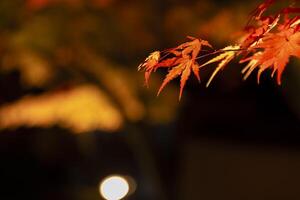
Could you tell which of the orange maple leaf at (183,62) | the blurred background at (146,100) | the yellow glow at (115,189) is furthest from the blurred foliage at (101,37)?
the orange maple leaf at (183,62)

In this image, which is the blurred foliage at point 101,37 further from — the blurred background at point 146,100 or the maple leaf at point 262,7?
the maple leaf at point 262,7

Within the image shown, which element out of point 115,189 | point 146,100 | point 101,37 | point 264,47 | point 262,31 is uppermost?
point 101,37

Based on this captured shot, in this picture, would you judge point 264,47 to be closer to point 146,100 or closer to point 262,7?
point 262,7

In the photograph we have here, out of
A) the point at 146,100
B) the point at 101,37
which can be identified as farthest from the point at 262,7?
the point at 146,100

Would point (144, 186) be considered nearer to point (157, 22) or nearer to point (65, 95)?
point (65, 95)

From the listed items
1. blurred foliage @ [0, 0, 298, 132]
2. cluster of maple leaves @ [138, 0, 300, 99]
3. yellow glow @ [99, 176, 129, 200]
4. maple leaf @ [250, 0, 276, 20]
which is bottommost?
cluster of maple leaves @ [138, 0, 300, 99]

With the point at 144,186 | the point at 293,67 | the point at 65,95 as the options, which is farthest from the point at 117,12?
the point at 144,186

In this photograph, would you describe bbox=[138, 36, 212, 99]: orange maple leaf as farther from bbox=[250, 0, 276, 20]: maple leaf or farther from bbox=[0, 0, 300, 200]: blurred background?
bbox=[0, 0, 300, 200]: blurred background

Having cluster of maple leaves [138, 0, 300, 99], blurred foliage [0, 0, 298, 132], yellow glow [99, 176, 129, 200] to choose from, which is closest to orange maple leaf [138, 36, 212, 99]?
cluster of maple leaves [138, 0, 300, 99]

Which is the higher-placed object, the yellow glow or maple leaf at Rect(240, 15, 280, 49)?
the yellow glow
